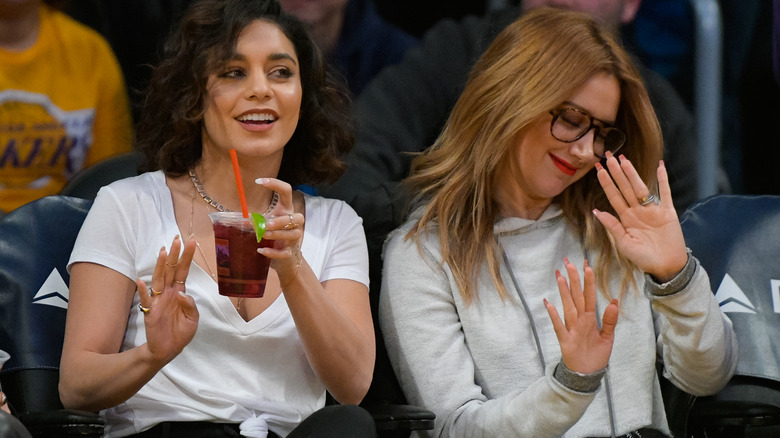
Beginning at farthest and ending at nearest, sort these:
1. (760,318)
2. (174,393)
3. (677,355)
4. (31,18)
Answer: (31,18)
(760,318)
(677,355)
(174,393)

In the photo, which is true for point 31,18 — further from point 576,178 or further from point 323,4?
point 576,178

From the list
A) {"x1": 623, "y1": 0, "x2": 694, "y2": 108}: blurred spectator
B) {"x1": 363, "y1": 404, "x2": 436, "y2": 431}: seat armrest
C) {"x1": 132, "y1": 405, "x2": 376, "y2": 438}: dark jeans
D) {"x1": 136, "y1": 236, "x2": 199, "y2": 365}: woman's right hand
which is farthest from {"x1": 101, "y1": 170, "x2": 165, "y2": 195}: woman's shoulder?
{"x1": 623, "y1": 0, "x2": 694, "y2": 108}: blurred spectator

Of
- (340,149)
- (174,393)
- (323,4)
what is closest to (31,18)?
(323,4)

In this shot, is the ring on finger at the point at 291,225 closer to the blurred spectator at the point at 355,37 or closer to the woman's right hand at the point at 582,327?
the woman's right hand at the point at 582,327

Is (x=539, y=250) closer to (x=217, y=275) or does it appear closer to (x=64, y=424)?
(x=217, y=275)

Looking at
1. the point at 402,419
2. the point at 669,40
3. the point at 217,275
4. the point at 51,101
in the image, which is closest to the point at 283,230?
the point at 217,275

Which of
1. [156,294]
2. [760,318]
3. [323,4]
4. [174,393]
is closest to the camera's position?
[156,294]

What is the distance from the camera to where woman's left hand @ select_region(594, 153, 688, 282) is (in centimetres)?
239

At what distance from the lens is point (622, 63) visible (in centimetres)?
262

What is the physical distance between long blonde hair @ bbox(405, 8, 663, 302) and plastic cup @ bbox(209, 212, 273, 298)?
2.01 ft

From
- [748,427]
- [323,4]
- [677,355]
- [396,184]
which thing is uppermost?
[323,4]

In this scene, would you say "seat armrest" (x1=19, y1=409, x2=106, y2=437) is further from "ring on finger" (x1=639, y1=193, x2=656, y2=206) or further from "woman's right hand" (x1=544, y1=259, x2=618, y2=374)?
"ring on finger" (x1=639, y1=193, x2=656, y2=206)

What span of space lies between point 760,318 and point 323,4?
184cm

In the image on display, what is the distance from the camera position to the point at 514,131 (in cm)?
255
